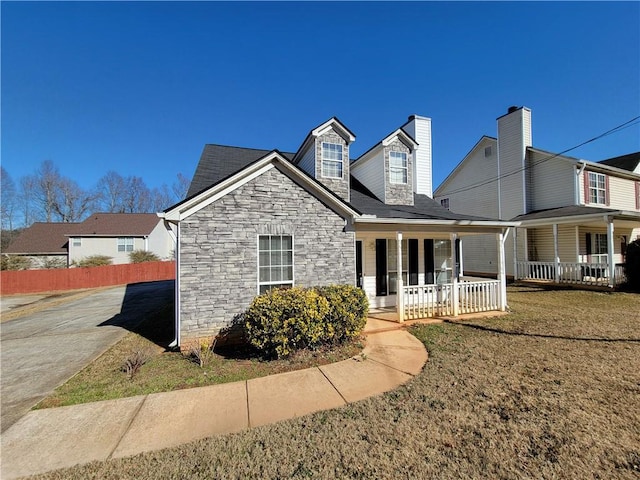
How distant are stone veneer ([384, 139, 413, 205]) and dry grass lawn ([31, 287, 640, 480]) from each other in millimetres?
6271

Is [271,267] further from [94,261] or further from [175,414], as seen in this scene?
[94,261]

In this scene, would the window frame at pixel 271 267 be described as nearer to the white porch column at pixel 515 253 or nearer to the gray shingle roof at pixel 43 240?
the white porch column at pixel 515 253

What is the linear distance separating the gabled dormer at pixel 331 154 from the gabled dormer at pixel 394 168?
1.61 metres

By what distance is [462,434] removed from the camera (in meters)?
3.25

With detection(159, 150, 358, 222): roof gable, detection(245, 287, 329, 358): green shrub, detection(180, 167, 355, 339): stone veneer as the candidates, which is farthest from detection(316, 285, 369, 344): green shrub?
detection(159, 150, 358, 222): roof gable

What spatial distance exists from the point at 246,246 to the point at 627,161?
2985 cm

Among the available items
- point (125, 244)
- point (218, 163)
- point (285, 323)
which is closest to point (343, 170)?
point (218, 163)

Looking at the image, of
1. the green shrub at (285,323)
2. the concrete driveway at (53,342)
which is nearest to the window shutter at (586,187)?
the green shrub at (285,323)

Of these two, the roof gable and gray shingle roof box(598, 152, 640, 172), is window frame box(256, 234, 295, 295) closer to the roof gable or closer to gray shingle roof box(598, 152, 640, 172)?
the roof gable

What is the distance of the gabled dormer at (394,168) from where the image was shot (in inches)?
402

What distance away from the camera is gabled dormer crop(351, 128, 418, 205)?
10.2 metres

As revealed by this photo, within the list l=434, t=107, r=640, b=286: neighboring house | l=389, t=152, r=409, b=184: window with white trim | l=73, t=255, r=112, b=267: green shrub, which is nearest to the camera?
l=389, t=152, r=409, b=184: window with white trim

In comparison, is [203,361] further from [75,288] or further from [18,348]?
[75,288]

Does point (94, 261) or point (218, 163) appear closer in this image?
point (218, 163)
